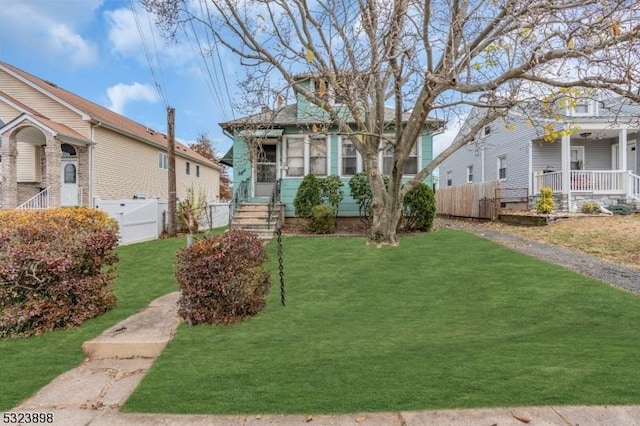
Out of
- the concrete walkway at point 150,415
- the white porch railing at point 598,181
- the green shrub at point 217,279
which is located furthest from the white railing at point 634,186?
the green shrub at point 217,279

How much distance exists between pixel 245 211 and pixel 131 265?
5465 mm

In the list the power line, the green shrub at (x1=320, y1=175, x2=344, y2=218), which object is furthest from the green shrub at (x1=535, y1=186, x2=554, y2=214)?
the power line

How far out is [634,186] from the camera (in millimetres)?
16734

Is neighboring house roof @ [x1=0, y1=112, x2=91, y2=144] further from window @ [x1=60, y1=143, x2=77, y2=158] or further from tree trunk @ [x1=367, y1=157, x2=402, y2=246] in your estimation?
tree trunk @ [x1=367, y1=157, x2=402, y2=246]

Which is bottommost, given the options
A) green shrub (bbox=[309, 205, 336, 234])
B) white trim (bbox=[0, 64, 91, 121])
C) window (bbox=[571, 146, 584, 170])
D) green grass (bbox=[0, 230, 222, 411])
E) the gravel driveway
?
green grass (bbox=[0, 230, 222, 411])

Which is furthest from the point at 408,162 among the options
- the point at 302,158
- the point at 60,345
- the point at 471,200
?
the point at 60,345

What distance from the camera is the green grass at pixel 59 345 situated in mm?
3654

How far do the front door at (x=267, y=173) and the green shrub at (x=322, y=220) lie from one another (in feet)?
11.1

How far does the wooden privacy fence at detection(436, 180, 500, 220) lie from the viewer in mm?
17781

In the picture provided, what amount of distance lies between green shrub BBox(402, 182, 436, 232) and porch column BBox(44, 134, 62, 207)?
1314 cm

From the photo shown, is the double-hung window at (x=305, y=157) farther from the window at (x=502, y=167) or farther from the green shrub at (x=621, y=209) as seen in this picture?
the window at (x=502, y=167)

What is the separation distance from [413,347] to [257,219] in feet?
33.3

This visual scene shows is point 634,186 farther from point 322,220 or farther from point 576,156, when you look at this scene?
point 322,220

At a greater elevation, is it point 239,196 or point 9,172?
point 9,172
